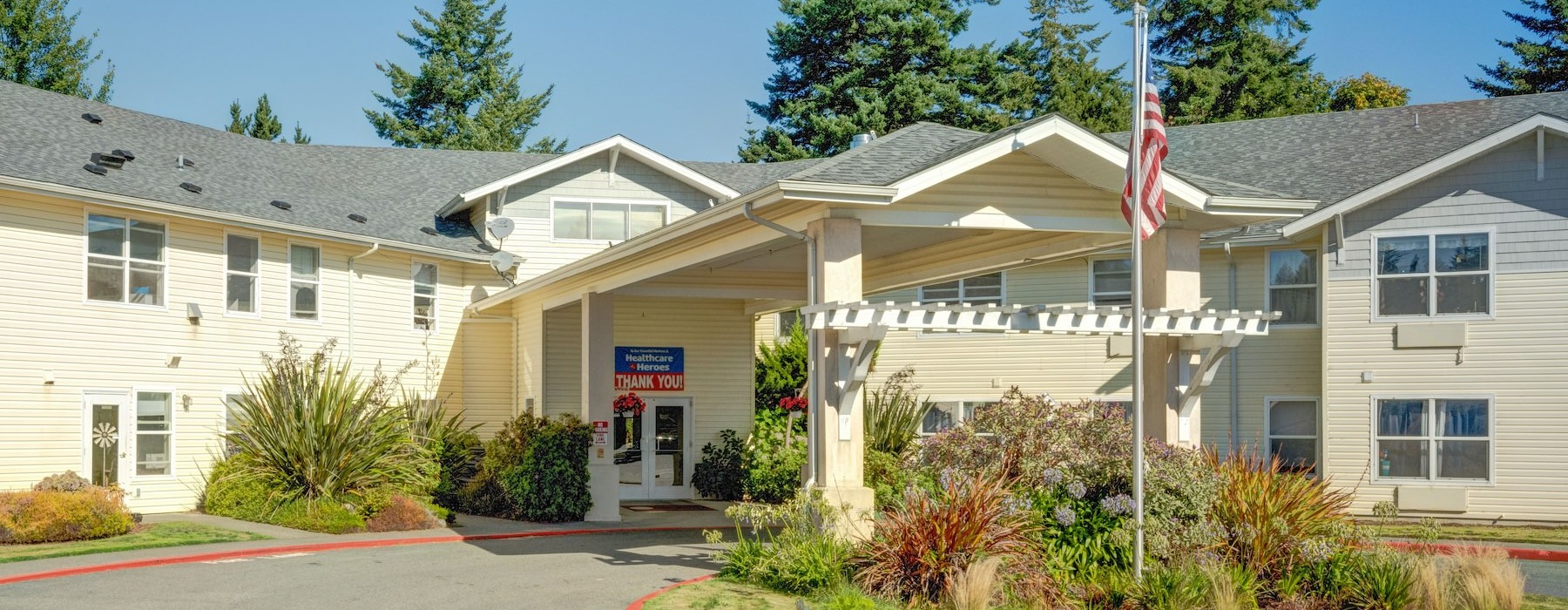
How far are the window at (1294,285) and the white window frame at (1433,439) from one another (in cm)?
207

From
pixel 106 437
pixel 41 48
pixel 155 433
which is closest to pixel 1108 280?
pixel 155 433

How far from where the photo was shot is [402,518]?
20391mm

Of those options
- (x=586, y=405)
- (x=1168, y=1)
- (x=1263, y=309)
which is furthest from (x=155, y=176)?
(x=1168, y=1)

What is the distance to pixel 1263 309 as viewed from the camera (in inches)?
971

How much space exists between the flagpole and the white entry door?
15701 mm

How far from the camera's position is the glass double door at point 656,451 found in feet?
89.5

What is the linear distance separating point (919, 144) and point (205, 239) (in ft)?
42.9

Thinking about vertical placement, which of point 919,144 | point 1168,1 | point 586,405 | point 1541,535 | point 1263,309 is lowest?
point 1541,535

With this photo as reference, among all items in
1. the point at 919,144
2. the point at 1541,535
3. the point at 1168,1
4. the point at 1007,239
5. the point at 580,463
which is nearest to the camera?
the point at 919,144

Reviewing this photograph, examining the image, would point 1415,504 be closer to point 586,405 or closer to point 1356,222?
point 1356,222

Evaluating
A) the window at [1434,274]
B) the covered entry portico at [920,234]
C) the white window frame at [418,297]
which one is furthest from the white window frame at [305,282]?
the window at [1434,274]

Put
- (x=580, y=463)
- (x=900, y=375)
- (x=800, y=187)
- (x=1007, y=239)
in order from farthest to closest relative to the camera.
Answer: (x=900, y=375) → (x=580, y=463) → (x=1007, y=239) → (x=800, y=187)

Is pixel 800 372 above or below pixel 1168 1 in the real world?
below

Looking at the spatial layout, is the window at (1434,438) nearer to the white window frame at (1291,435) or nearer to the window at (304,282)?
the white window frame at (1291,435)
